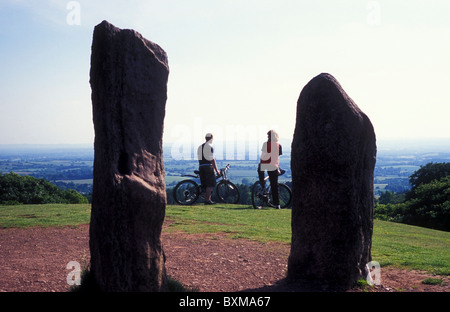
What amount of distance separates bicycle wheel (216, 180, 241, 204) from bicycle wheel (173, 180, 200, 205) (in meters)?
1.18

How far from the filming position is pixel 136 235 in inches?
223

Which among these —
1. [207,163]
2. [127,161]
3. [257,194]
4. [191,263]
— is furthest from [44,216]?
[127,161]

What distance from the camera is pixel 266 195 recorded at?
56.3ft

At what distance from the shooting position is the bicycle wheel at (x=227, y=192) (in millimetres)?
18438

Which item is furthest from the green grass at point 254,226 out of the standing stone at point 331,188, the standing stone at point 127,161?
the standing stone at point 127,161

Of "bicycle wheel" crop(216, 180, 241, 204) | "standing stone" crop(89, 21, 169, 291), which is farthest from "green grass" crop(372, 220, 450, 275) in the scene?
"bicycle wheel" crop(216, 180, 241, 204)

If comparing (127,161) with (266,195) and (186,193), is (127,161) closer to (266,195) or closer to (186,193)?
(266,195)

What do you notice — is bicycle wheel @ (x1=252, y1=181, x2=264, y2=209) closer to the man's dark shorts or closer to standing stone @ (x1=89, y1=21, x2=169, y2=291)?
the man's dark shorts

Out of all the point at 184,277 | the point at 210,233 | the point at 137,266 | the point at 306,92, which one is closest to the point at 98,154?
the point at 137,266

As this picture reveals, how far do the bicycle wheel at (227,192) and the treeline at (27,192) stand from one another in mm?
10659

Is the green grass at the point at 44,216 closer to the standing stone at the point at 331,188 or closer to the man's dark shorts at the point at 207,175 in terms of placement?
the man's dark shorts at the point at 207,175

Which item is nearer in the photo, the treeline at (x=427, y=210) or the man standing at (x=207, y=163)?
the man standing at (x=207, y=163)
